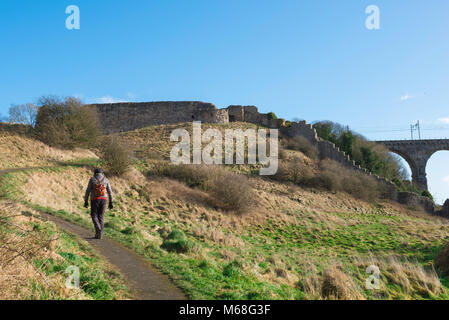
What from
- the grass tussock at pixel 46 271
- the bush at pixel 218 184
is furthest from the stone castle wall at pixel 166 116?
the grass tussock at pixel 46 271

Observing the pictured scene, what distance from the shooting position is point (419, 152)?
2031 inches

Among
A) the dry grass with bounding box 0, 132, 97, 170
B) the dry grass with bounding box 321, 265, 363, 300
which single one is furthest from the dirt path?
the dry grass with bounding box 0, 132, 97, 170

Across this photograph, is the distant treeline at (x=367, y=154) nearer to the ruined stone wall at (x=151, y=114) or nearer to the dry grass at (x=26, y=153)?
the ruined stone wall at (x=151, y=114)

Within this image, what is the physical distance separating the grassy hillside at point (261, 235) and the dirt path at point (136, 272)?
0.86 ft

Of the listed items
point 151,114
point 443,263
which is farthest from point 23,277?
point 151,114

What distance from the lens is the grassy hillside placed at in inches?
299

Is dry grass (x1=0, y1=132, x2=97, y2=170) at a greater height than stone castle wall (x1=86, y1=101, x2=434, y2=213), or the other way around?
stone castle wall (x1=86, y1=101, x2=434, y2=213)

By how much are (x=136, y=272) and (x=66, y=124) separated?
22.1 meters

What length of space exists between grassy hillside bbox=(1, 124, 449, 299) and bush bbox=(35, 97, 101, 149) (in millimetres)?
5007

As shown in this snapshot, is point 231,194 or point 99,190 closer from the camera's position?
point 99,190

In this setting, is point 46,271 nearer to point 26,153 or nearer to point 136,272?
point 136,272

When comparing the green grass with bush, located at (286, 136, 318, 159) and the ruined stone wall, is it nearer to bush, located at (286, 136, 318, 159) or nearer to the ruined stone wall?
bush, located at (286, 136, 318, 159)

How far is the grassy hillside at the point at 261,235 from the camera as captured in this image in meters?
7.60

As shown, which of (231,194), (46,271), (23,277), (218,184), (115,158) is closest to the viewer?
(23,277)
